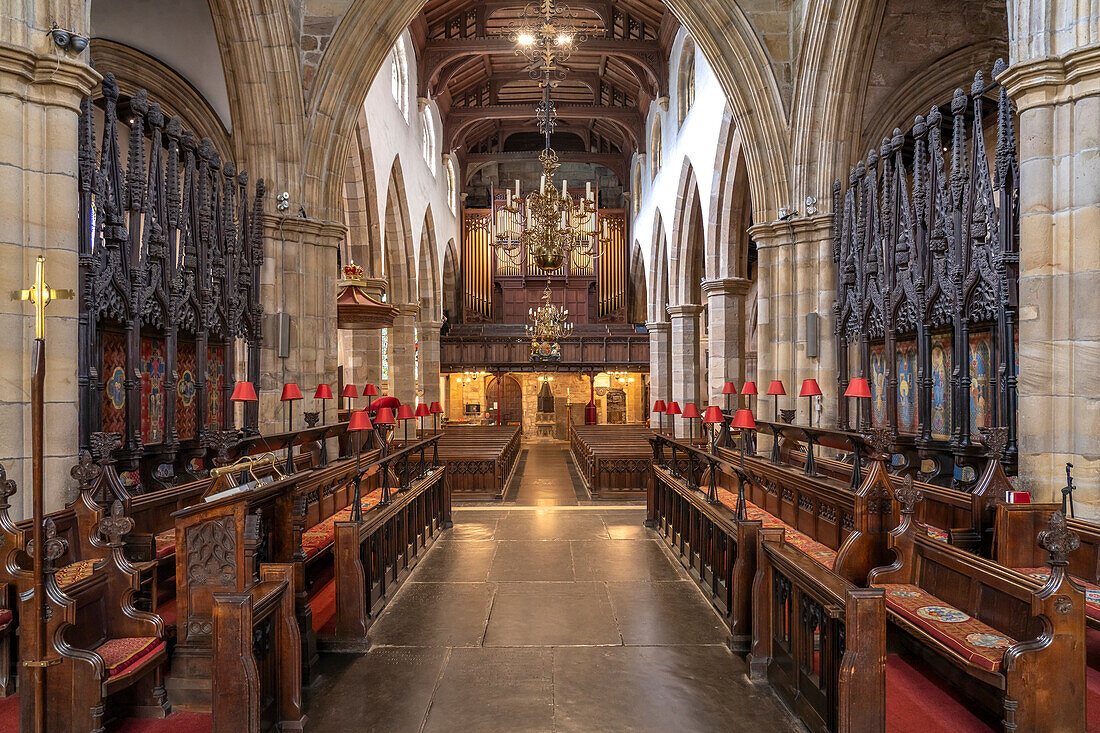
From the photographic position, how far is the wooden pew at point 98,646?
2.57m

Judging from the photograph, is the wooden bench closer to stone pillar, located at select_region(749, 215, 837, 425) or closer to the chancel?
the chancel

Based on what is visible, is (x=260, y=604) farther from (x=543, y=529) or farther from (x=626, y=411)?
(x=626, y=411)

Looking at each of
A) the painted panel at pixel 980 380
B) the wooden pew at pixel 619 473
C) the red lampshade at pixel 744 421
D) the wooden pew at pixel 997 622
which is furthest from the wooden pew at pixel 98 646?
the wooden pew at pixel 619 473

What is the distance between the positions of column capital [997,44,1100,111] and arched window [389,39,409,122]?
1231 centimetres

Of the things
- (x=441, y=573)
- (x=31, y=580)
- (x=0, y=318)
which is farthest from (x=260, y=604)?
(x=441, y=573)

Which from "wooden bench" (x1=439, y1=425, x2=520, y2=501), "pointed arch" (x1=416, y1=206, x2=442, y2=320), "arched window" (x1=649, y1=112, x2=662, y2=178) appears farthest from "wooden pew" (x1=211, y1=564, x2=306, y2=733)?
"arched window" (x1=649, y1=112, x2=662, y2=178)

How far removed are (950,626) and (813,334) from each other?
5.93 meters

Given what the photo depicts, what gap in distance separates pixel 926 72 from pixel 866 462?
546 centimetres

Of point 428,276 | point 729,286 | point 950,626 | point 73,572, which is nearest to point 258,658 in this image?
point 73,572

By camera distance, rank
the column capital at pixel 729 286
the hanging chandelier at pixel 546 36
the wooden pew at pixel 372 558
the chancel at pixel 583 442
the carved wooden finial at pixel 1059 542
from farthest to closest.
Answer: the column capital at pixel 729 286
the hanging chandelier at pixel 546 36
the wooden pew at pixel 372 558
the chancel at pixel 583 442
the carved wooden finial at pixel 1059 542

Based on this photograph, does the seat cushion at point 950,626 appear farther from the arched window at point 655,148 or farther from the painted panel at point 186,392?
the arched window at point 655,148

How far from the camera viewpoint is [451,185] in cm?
2328

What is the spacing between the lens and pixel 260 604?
2.88 metres

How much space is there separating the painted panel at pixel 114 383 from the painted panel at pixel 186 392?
894 mm
